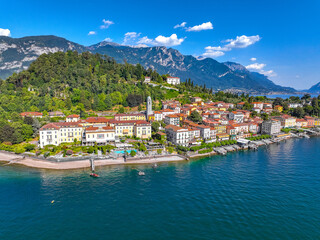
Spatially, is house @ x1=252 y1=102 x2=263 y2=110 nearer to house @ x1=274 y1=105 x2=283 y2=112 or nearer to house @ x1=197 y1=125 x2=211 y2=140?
house @ x1=274 y1=105 x2=283 y2=112

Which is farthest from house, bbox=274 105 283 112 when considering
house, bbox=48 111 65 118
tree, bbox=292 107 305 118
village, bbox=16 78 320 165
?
house, bbox=48 111 65 118

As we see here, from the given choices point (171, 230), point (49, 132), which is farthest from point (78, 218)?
point (49, 132)

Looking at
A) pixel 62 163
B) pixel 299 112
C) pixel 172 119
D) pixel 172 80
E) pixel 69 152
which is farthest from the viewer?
pixel 172 80

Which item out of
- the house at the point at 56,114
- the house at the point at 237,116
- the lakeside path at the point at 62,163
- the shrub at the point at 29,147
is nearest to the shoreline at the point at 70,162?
the lakeside path at the point at 62,163

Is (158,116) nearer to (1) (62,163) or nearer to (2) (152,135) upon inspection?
(2) (152,135)

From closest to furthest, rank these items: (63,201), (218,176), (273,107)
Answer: (63,201) → (218,176) → (273,107)

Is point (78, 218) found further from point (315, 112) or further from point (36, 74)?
point (315, 112)

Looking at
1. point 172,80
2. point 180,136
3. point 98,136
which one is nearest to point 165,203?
point 180,136
